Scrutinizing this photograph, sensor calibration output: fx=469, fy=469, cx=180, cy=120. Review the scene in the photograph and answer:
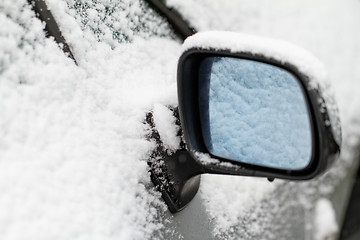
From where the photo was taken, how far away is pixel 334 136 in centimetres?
89

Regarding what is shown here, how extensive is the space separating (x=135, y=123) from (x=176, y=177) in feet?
0.58

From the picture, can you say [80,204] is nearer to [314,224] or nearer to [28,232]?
[28,232]

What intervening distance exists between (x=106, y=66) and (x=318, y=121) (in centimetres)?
60

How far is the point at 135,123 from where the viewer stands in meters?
1.22

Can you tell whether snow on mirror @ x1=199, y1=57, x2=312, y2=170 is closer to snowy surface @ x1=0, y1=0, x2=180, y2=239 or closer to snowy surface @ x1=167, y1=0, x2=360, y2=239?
snowy surface @ x1=0, y1=0, x2=180, y2=239

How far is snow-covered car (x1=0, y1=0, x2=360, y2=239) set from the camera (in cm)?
92

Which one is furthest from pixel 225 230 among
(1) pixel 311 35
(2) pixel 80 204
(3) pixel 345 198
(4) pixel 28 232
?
(3) pixel 345 198

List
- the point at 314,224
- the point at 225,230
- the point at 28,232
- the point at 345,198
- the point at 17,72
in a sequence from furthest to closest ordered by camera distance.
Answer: the point at 345,198 → the point at 314,224 → the point at 225,230 → the point at 17,72 → the point at 28,232

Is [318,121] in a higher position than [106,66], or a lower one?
higher

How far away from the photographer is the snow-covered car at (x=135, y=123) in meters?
0.92

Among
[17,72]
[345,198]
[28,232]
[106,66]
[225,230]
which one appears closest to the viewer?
[28,232]

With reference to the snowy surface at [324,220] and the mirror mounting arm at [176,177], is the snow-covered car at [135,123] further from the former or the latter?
the snowy surface at [324,220]

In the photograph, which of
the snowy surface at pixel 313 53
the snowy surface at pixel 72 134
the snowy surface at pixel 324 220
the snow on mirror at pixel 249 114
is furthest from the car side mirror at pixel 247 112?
the snowy surface at pixel 324 220

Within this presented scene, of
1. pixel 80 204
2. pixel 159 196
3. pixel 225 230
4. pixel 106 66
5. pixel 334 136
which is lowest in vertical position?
pixel 225 230
